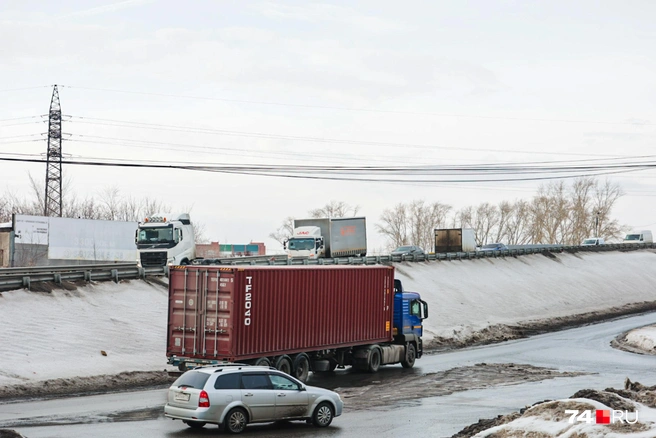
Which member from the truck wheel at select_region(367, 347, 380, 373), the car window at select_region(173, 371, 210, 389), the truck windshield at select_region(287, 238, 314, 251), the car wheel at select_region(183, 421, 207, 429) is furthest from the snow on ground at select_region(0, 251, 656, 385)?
the car window at select_region(173, 371, 210, 389)

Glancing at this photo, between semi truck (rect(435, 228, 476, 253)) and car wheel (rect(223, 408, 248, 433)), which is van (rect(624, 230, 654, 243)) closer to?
semi truck (rect(435, 228, 476, 253))

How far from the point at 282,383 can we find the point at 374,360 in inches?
466

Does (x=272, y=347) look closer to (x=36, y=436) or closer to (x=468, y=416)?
(x=468, y=416)

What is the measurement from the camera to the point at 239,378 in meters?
16.9

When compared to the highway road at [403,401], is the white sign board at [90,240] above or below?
above

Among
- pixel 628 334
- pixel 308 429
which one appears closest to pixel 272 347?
pixel 308 429

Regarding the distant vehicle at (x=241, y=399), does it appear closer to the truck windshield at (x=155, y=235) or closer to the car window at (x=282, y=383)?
the car window at (x=282, y=383)

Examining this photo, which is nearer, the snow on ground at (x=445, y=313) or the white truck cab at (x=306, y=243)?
the snow on ground at (x=445, y=313)

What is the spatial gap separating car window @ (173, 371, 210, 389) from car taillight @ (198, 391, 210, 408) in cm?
22

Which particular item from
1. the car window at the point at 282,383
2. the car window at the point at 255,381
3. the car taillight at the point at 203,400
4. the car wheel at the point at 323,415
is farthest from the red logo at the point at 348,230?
the car taillight at the point at 203,400

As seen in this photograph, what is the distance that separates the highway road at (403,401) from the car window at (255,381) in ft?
3.24

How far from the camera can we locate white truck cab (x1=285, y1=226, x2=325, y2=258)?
54219 mm

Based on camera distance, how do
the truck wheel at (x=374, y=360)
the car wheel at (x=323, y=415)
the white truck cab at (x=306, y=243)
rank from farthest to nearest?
the white truck cab at (x=306, y=243)
the truck wheel at (x=374, y=360)
the car wheel at (x=323, y=415)

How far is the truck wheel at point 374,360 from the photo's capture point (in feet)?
93.5
